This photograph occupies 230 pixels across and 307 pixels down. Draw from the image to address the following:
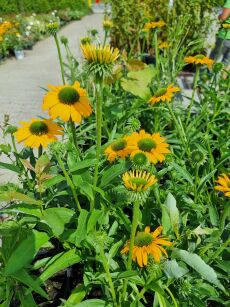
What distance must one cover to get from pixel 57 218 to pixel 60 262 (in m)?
0.14

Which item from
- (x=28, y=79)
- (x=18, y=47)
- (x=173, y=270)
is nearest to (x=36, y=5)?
(x=18, y=47)

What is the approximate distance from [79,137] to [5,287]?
98 cm

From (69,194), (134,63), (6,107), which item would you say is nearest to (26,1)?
(6,107)

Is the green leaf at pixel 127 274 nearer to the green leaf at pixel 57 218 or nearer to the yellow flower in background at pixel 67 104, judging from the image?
the green leaf at pixel 57 218

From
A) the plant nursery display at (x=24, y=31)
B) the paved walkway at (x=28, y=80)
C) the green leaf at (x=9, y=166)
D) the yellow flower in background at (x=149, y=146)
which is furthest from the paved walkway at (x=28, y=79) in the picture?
the yellow flower in background at (x=149, y=146)

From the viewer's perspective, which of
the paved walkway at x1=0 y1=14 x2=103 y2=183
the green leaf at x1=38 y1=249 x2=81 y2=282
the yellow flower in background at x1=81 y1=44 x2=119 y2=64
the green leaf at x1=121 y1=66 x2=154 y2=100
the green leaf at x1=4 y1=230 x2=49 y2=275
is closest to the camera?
the yellow flower in background at x1=81 y1=44 x2=119 y2=64

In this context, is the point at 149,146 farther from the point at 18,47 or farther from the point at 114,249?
the point at 18,47

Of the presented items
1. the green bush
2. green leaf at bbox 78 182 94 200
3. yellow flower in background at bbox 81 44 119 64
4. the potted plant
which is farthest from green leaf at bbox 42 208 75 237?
the green bush

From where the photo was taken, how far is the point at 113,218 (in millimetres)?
1346

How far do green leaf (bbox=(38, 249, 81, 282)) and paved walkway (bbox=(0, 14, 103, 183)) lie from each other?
1.74 metres

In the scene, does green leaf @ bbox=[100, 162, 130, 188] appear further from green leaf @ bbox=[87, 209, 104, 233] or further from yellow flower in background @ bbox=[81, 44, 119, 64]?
yellow flower in background @ bbox=[81, 44, 119, 64]

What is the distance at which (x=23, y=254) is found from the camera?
3.18 ft

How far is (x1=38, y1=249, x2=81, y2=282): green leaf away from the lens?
1050 mm

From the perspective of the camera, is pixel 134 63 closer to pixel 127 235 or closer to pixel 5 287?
pixel 127 235
